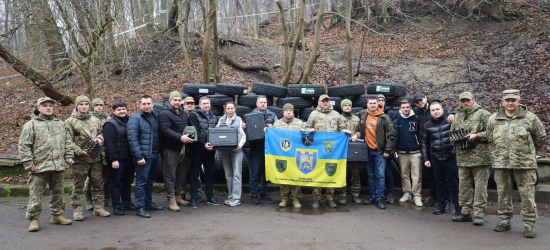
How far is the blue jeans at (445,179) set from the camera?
24.4 ft

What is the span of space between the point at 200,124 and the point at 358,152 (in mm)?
3060

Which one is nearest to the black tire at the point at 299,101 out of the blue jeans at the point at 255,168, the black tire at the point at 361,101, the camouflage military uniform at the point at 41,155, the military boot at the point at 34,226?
the black tire at the point at 361,101

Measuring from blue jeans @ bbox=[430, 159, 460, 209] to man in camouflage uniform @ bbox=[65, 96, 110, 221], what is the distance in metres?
5.87

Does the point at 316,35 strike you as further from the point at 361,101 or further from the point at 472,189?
the point at 472,189

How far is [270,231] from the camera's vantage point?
6289 mm

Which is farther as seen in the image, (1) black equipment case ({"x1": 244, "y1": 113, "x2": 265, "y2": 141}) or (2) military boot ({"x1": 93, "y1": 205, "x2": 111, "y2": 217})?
(1) black equipment case ({"x1": 244, "y1": 113, "x2": 265, "y2": 141})

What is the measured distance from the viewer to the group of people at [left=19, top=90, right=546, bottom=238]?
6242 mm

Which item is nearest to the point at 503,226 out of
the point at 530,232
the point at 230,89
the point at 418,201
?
the point at 530,232

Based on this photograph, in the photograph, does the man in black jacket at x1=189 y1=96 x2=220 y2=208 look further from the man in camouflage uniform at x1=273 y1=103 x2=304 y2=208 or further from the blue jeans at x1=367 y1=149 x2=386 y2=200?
the blue jeans at x1=367 y1=149 x2=386 y2=200

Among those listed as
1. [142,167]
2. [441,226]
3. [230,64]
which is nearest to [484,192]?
[441,226]

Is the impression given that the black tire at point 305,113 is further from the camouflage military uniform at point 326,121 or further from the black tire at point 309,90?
the camouflage military uniform at point 326,121

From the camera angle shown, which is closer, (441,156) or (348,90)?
(441,156)

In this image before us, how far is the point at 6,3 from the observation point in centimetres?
1281

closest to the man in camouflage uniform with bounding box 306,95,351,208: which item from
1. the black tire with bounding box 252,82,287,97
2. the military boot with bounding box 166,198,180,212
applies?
the black tire with bounding box 252,82,287,97
